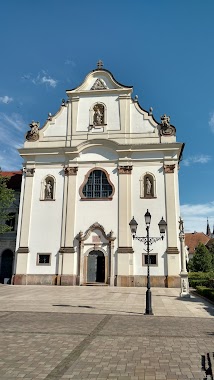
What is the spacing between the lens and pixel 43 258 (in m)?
29.1

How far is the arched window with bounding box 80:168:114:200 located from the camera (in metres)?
30.0

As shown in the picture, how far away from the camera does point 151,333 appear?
928cm

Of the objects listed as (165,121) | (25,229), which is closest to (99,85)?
(165,121)

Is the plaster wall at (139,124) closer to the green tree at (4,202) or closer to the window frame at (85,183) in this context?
the window frame at (85,183)

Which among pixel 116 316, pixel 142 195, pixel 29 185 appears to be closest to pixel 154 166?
pixel 142 195

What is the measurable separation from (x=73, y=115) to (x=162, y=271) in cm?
1753

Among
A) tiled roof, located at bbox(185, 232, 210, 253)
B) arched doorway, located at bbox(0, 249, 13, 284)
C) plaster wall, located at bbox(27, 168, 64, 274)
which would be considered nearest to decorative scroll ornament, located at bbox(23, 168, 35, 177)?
plaster wall, located at bbox(27, 168, 64, 274)

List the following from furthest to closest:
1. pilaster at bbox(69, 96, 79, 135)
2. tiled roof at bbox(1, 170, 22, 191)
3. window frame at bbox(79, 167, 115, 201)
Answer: tiled roof at bbox(1, 170, 22, 191) → pilaster at bbox(69, 96, 79, 135) → window frame at bbox(79, 167, 115, 201)

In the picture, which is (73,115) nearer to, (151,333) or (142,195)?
(142,195)

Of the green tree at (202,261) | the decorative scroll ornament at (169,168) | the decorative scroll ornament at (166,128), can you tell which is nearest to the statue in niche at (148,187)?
the decorative scroll ornament at (169,168)

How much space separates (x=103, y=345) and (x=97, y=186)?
2295cm

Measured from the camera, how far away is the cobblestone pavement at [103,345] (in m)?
5.93

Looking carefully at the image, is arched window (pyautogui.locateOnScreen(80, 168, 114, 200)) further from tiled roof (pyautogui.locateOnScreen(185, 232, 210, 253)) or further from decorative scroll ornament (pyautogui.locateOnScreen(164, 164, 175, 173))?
tiled roof (pyautogui.locateOnScreen(185, 232, 210, 253))

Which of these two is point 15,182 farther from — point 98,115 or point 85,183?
point 98,115
